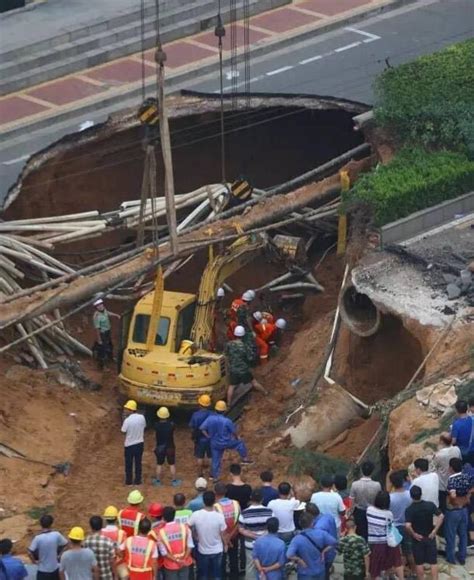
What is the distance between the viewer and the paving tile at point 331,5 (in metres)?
48.5

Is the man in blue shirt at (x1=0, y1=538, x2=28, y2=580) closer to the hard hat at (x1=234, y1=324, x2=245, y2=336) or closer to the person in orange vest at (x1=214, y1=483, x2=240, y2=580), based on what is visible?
the person in orange vest at (x1=214, y1=483, x2=240, y2=580)

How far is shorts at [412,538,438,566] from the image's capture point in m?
25.6

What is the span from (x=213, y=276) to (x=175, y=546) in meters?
11.5

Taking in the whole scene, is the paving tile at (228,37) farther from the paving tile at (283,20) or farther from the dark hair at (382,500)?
the dark hair at (382,500)

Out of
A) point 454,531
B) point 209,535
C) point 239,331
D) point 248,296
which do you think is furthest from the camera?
point 248,296

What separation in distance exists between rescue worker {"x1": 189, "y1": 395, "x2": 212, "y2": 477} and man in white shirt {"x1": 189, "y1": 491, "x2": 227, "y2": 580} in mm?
5931

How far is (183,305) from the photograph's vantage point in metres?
36.0

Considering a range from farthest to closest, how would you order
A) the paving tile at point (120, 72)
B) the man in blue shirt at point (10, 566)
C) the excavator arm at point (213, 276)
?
→ 1. the paving tile at point (120, 72)
2. the excavator arm at point (213, 276)
3. the man in blue shirt at point (10, 566)

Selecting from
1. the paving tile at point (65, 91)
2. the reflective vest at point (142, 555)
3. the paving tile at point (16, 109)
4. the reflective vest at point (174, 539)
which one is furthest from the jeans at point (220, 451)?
the paving tile at point (65, 91)

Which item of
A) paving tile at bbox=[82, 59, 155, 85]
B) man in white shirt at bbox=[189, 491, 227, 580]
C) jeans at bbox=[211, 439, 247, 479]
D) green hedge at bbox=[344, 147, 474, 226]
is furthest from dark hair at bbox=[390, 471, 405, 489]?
paving tile at bbox=[82, 59, 155, 85]

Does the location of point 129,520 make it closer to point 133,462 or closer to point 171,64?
point 133,462

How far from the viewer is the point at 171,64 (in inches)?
1817

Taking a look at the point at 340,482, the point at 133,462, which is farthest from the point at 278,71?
the point at 340,482

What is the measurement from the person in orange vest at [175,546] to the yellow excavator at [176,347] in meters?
9.19
